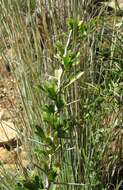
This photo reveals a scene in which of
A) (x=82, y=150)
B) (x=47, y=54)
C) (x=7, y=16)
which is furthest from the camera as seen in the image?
(x=7, y=16)

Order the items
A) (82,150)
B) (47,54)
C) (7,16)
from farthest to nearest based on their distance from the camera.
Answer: (7,16)
(47,54)
(82,150)

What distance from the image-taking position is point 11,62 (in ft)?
7.62

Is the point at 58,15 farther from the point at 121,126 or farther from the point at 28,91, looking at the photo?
the point at 121,126

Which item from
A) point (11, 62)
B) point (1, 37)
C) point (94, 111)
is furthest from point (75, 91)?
point (1, 37)

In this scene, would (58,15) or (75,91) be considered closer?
(75,91)

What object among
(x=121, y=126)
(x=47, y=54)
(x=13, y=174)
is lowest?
(x=13, y=174)

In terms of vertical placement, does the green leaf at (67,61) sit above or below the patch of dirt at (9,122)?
below

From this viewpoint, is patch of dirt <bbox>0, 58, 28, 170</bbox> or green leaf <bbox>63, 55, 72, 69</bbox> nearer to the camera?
green leaf <bbox>63, 55, 72, 69</bbox>

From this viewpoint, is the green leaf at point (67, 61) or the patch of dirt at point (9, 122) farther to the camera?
the patch of dirt at point (9, 122)

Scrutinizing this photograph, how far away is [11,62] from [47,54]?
222 mm

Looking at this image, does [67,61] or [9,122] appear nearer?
[67,61]

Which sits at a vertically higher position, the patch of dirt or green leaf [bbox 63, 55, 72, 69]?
the patch of dirt

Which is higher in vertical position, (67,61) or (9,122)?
(9,122)

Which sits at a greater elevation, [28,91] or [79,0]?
[79,0]
